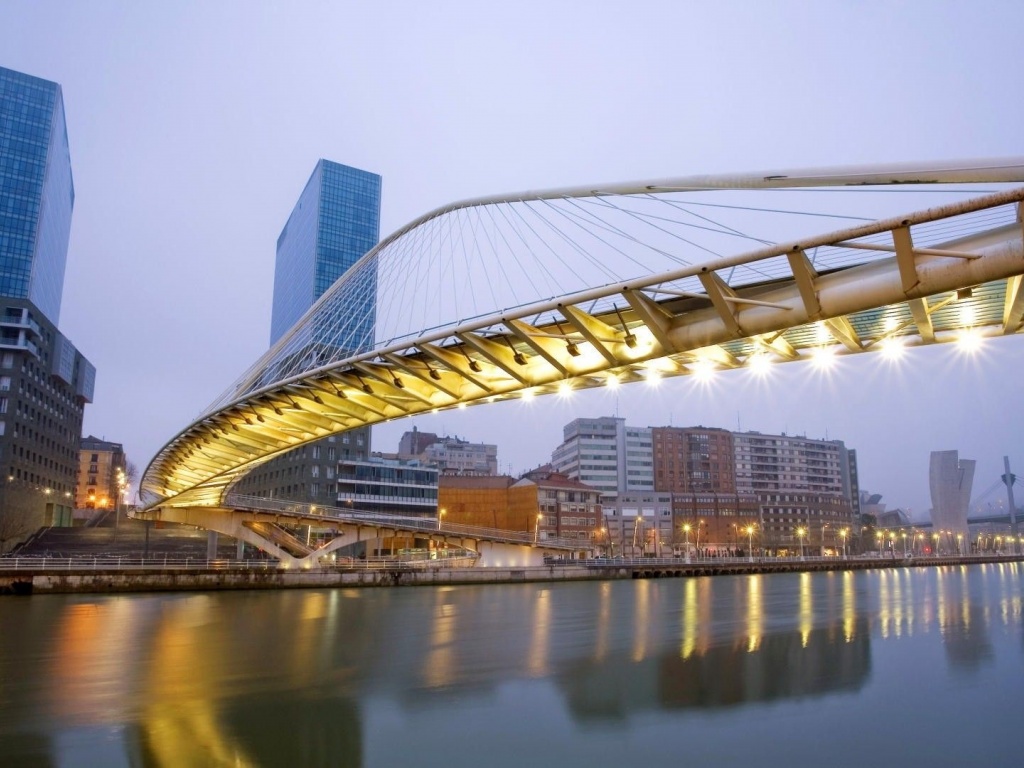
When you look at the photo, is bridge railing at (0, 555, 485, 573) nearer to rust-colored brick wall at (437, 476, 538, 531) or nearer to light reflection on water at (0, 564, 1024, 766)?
light reflection on water at (0, 564, 1024, 766)

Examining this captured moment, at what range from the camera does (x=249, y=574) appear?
50656 mm

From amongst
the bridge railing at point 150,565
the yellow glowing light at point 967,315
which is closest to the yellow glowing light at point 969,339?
the yellow glowing light at point 967,315

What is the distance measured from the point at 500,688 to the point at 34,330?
8226 cm

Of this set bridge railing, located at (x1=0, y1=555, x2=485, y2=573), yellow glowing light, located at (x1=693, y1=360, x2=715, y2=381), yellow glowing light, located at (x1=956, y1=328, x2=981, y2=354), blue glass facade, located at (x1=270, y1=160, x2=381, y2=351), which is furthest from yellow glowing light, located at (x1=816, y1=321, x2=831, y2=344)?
blue glass facade, located at (x1=270, y1=160, x2=381, y2=351)

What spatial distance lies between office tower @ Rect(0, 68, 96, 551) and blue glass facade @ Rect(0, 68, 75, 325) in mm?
124

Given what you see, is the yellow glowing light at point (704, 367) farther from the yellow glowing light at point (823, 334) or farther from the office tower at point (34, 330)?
the office tower at point (34, 330)

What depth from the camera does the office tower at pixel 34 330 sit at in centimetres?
7756

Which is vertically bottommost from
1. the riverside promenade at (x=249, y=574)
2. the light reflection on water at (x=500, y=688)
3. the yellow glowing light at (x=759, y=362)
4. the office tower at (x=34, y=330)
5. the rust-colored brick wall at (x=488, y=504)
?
the riverside promenade at (x=249, y=574)

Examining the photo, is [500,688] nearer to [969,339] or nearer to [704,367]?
[704,367]

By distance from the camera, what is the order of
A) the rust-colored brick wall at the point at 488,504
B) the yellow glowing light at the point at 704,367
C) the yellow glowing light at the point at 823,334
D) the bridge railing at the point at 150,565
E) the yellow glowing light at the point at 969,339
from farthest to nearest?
1. the rust-colored brick wall at the point at 488,504
2. the bridge railing at the point at 150,565
3. the yellow glowing light at the point at 704,367
4. the yellow glowing light at the point at 823,334
5. the yellow glowing light at the point at 969,339

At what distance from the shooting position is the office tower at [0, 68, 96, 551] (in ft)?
254

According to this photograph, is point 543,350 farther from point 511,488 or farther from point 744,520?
point 744,520

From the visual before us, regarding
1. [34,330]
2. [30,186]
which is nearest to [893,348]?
[34,330]

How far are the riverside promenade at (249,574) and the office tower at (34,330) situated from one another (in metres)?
27.6
